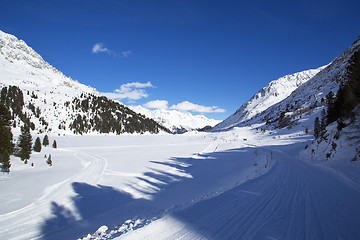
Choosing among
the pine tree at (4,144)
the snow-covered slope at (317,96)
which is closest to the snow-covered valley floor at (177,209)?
the pine tree at (4,144)

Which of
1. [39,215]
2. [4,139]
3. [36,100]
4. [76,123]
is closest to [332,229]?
[39,215]

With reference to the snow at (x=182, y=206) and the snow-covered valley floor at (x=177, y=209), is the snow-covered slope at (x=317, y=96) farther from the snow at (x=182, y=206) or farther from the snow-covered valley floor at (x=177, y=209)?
the snow-covered valley floor at (x=177, y=209)

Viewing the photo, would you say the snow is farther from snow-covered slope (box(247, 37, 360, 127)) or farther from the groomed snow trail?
snow-covered slope (box(247, 37, 360, 127))

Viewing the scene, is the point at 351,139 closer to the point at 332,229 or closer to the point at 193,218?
the point at 332,229

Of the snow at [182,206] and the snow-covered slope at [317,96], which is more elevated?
the snow-covered slope at [317,96]

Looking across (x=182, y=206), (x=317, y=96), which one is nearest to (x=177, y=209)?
(x=182, y=206)

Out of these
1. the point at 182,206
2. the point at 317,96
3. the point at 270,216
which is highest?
the point at 317,96

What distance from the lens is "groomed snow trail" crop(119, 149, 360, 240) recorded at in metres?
4.27

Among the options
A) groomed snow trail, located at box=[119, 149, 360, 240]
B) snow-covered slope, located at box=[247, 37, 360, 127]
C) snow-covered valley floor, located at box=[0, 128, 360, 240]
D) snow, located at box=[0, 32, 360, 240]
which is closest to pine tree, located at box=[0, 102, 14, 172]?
snow, located at box=[0, 32, 360, 240]

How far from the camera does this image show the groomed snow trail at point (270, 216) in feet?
14.0

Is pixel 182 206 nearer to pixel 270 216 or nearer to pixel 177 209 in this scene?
pixel 177 209

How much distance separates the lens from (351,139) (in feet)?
34.3

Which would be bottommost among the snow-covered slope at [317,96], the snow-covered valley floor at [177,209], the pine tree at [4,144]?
the snow-covered valley floor at [177,209]

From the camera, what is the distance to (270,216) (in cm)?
509
